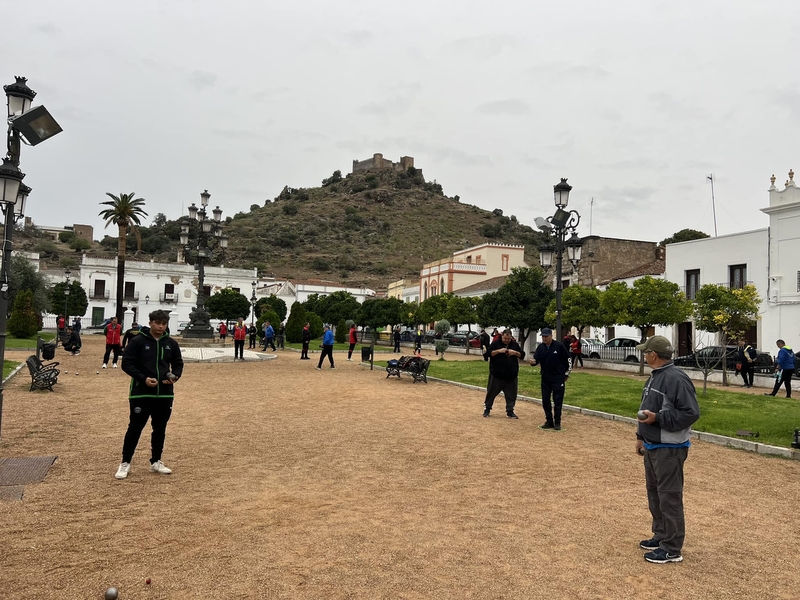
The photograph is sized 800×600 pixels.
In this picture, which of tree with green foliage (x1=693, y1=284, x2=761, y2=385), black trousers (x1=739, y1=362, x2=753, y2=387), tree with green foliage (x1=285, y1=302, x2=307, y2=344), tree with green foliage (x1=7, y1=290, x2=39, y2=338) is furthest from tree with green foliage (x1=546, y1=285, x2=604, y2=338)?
tree with green foliage (x1=7, y1=290, x2=39, y2=338)

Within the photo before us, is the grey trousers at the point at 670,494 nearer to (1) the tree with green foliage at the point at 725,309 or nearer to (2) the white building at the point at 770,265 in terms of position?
(1) the tree with green foliage at the point at 725,309

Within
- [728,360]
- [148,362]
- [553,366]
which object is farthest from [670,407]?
[728,360]

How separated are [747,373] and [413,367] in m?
10.2

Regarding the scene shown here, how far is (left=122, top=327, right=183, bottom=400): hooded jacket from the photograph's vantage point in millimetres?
5680

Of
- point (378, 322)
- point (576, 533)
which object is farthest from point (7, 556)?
point (378, 322)

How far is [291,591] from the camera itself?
3484mm

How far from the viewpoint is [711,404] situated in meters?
12.0

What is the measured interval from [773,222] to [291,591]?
26.1m

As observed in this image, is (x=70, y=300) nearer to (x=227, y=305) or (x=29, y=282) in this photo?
(x=29, y=282)

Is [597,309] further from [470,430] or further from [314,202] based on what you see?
[314,202]

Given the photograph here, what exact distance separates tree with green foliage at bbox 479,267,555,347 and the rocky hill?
45.1 metres

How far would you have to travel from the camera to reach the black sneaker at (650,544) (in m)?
4.28

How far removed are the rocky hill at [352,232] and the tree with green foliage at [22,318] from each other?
1517 inches

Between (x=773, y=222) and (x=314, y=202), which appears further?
(x=314, y=202)
